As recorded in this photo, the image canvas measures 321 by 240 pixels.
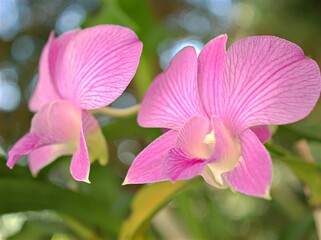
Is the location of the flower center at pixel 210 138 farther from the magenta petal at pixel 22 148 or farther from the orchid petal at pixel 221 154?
the magenta petal at pixel 22 148

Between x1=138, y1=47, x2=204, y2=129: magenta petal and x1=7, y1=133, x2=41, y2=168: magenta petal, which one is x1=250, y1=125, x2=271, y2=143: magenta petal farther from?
x1=7, y1=133, x2=41, y2=168: magenta petal

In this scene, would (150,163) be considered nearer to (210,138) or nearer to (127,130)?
(210,138)

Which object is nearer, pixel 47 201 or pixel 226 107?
pixel 226 107

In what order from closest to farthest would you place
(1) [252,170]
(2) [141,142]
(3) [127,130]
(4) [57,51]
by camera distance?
(1) [252,170]
(4) [57,51]
(3) [127,130]
(2) [141,142]

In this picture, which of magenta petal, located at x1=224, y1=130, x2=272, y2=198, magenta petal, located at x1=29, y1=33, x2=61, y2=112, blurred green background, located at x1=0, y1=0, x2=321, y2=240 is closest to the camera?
magenta petal, located at x1=224, y1=130, x2=272, y2=198

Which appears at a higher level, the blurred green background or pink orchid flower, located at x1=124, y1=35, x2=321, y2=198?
pink orchid flower, located at x1=124, y1=35, x2=321, y2=198

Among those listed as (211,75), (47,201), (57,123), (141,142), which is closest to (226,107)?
(211,75)

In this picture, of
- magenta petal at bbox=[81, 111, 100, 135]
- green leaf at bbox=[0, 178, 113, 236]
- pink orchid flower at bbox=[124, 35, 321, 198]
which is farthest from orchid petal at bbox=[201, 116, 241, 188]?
green leaf at bbox=[0, 178, 113, 236]
